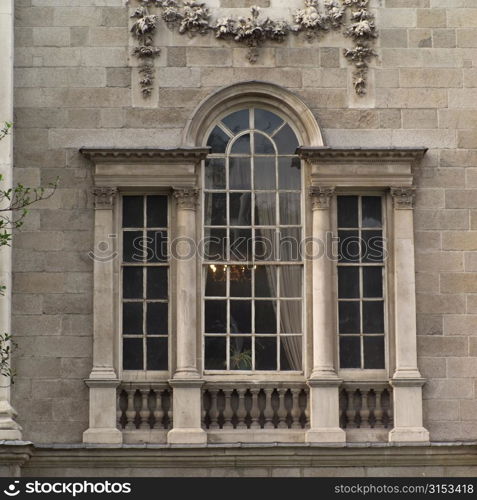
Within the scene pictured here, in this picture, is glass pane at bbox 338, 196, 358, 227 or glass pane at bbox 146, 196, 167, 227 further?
glass pane at bbox 338, 196, 358, 227

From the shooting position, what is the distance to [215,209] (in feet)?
78.0

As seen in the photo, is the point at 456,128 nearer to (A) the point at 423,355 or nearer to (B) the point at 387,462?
(A) the point at 423,355

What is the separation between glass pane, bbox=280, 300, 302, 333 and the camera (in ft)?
77.3

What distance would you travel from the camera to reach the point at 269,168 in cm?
2389

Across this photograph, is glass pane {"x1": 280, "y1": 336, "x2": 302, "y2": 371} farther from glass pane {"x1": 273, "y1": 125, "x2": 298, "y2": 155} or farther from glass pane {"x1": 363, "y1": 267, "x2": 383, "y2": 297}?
glass pane {"x1": 273, "y1": 125, "x2": 298, "y2": 155}

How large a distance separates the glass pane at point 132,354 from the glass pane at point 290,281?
212 cm

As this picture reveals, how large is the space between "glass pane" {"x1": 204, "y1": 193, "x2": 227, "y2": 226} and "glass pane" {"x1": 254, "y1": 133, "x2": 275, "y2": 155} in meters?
0.81

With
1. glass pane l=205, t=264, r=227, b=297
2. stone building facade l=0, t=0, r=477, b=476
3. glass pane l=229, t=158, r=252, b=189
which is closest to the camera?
stone building facade l=0, t=0, r=477, b=476

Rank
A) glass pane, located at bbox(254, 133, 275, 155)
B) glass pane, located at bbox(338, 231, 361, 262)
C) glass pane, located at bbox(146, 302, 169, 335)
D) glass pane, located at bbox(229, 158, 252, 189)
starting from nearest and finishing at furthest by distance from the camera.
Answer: glass pane, located at bbox(146, 302, 169, 335)
glass pane, located at bbox(338, 231, 361, 262)
glass pane, located at bbox(229, 158, 252, 189)
glass pane, located at bbox(254, 133, 275, 155)

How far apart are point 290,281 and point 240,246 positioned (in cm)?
85

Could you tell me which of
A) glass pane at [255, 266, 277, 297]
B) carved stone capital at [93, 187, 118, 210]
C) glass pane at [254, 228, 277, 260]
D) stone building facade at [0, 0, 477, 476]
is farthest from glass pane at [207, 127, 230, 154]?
glass pane at [255, 266, 277, 297]

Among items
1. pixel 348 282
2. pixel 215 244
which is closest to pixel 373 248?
pixel 348 282

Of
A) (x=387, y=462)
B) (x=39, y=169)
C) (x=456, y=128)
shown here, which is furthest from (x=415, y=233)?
(x=39, y=169)
